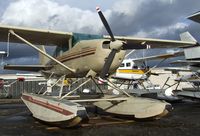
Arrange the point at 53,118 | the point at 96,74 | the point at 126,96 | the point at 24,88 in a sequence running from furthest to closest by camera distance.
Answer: the point at 24,88 → the point at 126,96 → the point at 96,74 → the point at 53,118

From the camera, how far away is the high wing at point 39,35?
10378mm

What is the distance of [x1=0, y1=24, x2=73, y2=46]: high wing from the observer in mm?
10378

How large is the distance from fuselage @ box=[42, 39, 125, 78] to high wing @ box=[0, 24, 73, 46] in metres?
0.68

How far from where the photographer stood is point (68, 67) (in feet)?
35.1

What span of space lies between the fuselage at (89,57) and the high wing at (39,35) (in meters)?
0.68

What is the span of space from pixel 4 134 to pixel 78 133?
5.49 feet

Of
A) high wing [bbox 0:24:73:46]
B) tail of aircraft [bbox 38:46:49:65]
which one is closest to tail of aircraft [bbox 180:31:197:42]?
tail of aircraft [bbox 38:46:49:65]

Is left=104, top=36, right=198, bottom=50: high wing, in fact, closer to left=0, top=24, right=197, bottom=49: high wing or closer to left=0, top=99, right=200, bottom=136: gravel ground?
left=0, top=24, right=197, bottom=49: high wing

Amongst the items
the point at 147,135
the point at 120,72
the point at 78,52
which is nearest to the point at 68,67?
the point at 78,52

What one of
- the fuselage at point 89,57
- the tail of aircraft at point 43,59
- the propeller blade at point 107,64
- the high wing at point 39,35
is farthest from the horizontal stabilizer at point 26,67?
the propeller blade at point 107,64

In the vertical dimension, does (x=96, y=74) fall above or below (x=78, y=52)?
below

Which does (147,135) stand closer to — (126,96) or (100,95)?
(126,96)

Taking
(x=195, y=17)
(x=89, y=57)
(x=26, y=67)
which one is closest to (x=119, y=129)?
(x=89, y=57)

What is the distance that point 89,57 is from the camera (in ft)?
32.4
